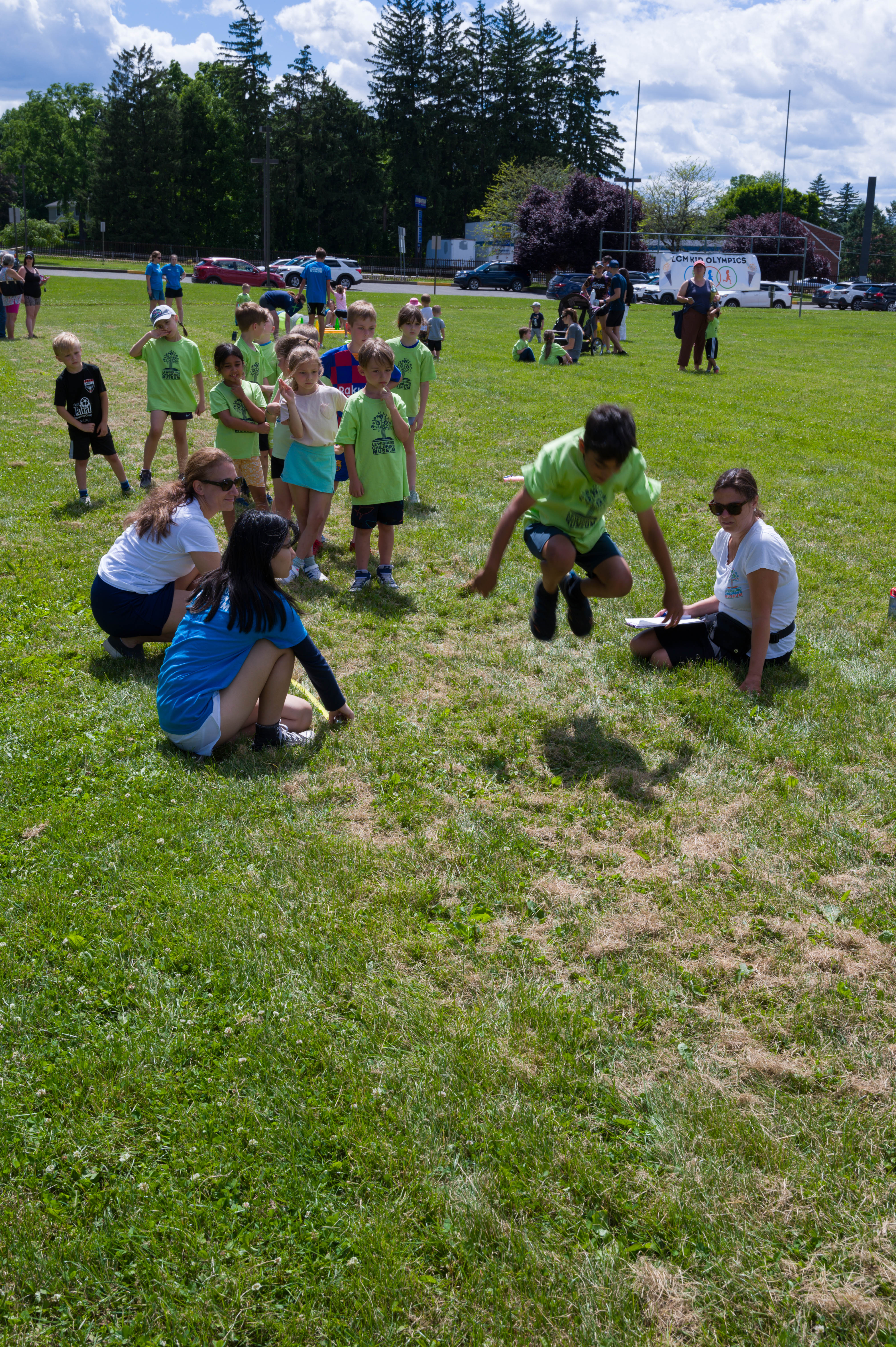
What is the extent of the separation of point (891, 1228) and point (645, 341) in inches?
1064

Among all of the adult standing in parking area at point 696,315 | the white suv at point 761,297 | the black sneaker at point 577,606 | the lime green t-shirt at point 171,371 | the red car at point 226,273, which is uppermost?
the red car at point 226,273

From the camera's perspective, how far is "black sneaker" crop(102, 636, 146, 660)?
616 cm

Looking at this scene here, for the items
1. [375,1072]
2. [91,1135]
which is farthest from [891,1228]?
[91,1135]

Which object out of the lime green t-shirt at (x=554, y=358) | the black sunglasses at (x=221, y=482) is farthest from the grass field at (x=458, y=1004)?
the lime green t-shirt at (x=554, y=358)

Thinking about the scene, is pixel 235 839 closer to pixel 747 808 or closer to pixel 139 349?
pixel 747 808

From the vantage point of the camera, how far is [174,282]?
99.2ft

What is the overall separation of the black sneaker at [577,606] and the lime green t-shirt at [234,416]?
12.5ft

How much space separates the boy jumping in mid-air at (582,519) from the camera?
475cm

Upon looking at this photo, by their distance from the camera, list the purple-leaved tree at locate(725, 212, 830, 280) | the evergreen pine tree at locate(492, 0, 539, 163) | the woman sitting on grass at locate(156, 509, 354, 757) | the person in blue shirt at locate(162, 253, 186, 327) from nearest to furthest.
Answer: the woman sitting on grass at locate(156, 509, 354, 757) < the person in blue shirt at locate(162, 253, 186, 327) < the purple-leaved tree at locate(725, 212, 830, 280) < the evergreen pine tree at locate(492, 0, 539, 163)

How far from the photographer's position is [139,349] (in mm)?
9641

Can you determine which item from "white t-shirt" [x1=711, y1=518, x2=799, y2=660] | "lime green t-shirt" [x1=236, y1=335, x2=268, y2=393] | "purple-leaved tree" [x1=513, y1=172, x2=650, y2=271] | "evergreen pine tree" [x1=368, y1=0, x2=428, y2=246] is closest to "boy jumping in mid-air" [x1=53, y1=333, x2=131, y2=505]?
"lime green t-shirt" [x1=236, y1=335, x2=268, y2=393]

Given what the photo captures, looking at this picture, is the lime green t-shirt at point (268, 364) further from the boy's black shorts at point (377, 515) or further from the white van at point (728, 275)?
the white van at point (728, 275)

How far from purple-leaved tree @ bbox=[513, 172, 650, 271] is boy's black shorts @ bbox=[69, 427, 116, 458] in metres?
49.1

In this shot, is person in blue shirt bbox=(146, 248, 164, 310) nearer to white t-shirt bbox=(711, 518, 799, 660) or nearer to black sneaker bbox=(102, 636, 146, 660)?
black sneaker bbox=(102, 636, 146, 660)
